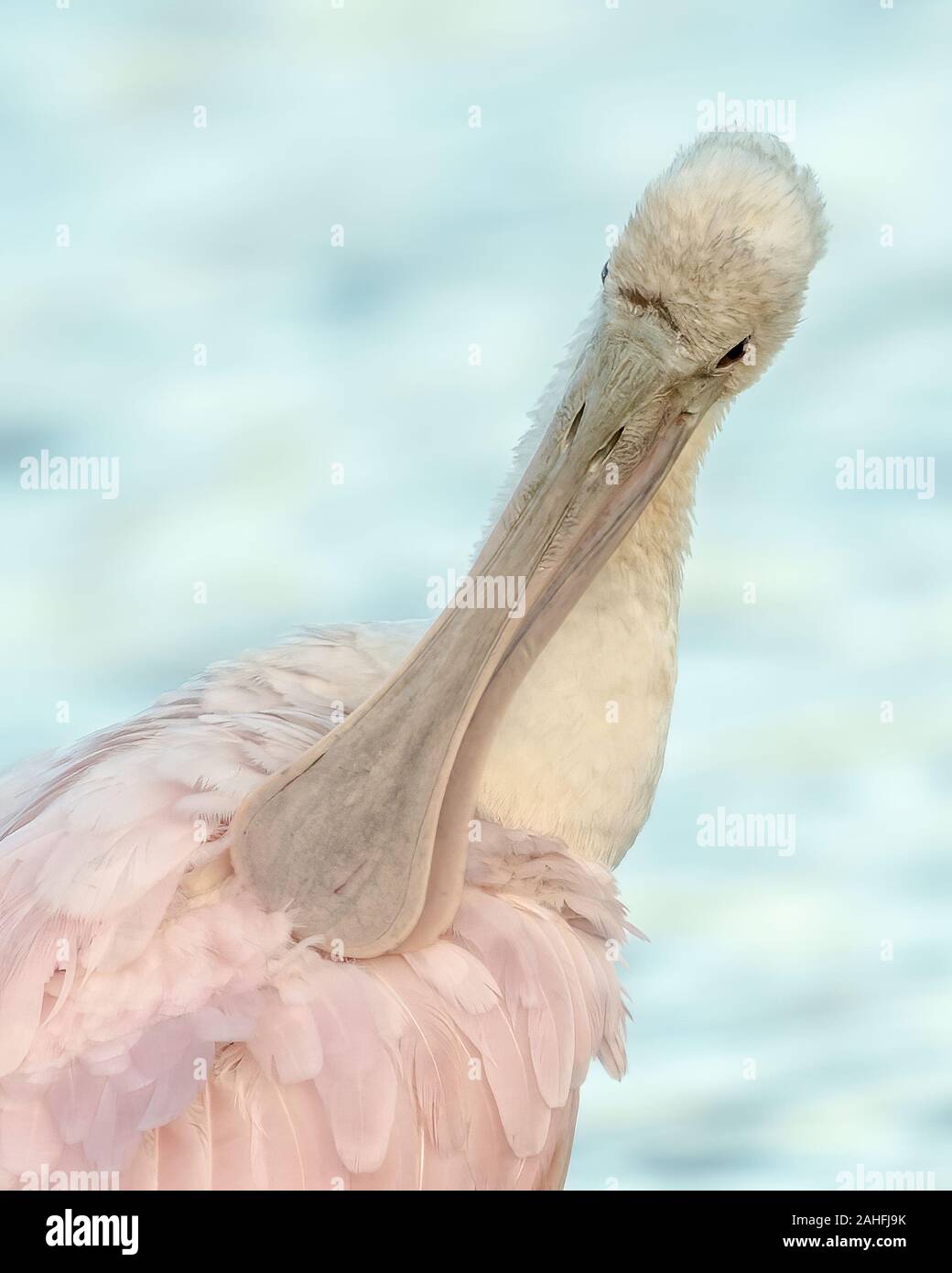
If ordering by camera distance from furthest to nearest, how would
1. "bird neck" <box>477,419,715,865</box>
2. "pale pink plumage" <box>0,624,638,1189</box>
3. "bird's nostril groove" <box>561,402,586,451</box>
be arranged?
1. "bird neck" <box>477,419,715,865</box>
2. "bird's nostril groove" <box>561,402,586,451</box>
3. "pale pink plumage" <box>0,624,638,1189</box>

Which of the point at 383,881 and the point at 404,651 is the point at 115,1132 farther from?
the point at 404,651

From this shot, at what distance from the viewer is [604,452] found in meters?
3.77

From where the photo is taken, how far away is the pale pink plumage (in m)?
3.36

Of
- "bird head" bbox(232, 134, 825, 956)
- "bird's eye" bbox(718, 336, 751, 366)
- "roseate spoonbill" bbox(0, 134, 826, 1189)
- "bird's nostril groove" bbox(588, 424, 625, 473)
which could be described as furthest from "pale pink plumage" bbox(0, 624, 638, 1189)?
"bird's eye" bbox(718, 336, 751, 366)

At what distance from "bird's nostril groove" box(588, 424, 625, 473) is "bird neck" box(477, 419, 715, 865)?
38 cm

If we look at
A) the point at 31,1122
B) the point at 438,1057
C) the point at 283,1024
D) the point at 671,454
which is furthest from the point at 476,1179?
the point at 671,454

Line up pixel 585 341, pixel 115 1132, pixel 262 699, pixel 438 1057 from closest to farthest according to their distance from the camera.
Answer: pixel 115 1132, pixel 438 1057, pixel 585 341, pixel 262 699

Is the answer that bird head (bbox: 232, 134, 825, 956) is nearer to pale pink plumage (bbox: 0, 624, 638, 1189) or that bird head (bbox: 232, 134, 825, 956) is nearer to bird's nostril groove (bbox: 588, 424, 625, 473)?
bird's nostril groove (bbox: 588, 424, 625, 473)

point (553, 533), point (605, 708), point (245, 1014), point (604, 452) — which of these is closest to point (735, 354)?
point (604, 452)

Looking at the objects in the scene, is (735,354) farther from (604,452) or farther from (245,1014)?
(245,1014)

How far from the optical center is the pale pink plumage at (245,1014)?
3355 millimetres

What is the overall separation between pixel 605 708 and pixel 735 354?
0.76m

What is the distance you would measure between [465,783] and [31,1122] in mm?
933

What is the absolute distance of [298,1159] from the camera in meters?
3.43
